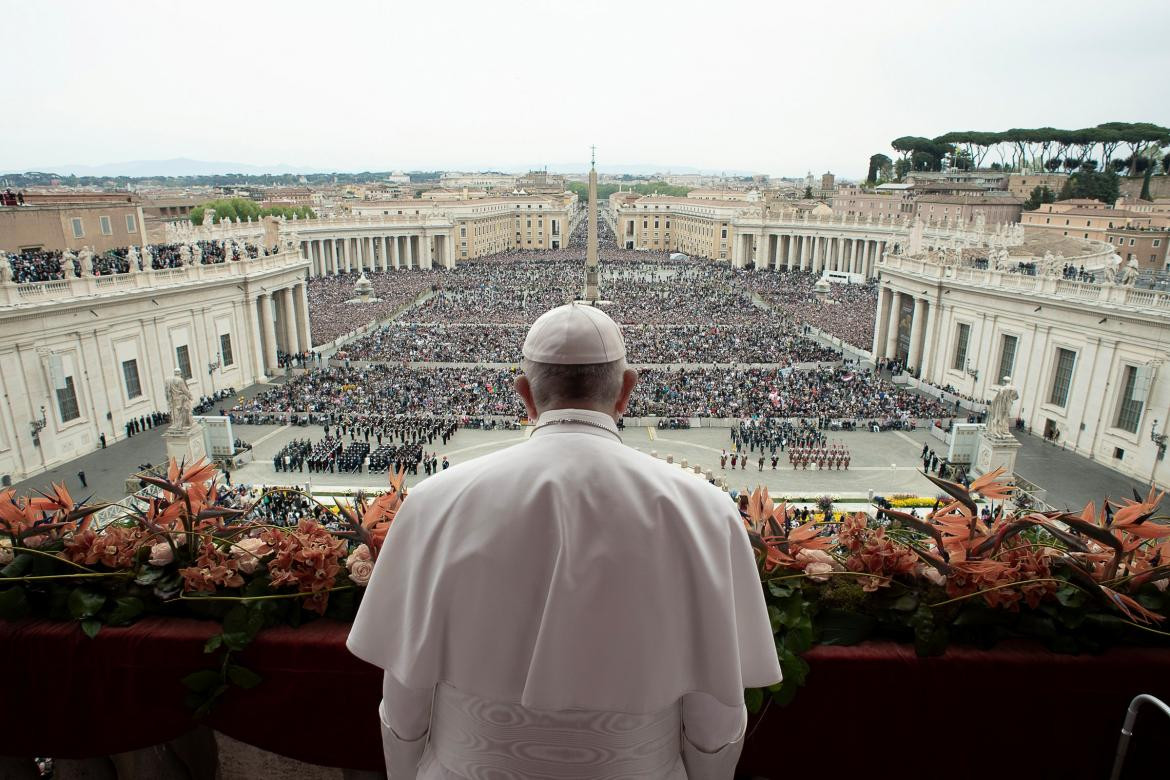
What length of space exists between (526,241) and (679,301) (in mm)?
59078

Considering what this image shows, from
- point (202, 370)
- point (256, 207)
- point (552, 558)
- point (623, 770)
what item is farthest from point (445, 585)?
point (256, 207)

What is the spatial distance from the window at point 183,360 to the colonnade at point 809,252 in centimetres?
6178

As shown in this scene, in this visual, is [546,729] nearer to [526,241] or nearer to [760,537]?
[760,537]

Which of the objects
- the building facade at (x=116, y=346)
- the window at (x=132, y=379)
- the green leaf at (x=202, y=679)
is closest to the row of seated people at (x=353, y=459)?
the building facade at (x=116, y=346)

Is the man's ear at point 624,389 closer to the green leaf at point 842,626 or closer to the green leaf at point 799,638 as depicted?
the green leaf at point 799,638

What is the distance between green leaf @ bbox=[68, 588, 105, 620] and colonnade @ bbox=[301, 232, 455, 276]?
71.6 metres

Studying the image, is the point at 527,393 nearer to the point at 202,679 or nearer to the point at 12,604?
the point at 202,679

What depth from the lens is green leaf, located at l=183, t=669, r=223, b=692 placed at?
309 centimetres

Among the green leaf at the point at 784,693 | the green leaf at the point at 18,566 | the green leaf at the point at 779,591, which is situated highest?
the green leaf at the point at 779,591

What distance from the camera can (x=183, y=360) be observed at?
30516 millimetres

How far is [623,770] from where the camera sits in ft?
6.43

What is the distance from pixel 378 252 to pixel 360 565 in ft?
264

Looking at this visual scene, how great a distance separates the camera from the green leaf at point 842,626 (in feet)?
10.3

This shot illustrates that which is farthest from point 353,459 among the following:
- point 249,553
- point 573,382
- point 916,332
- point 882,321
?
point 882,321
